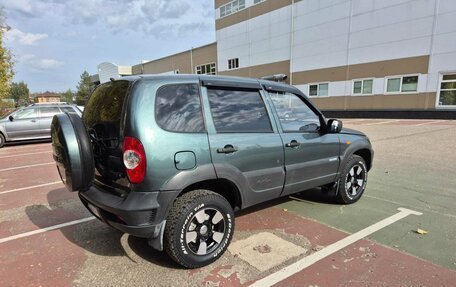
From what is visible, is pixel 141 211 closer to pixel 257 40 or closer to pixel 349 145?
pixel 349 145

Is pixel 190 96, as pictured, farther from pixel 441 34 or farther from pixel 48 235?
pixel 441 34

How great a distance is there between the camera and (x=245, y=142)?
315 cm

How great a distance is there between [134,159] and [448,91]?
20.9m

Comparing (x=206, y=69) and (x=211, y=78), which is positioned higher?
(x=206, y=69)

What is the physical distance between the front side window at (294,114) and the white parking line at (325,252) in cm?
141

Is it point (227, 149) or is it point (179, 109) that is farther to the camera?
point (227, 149)

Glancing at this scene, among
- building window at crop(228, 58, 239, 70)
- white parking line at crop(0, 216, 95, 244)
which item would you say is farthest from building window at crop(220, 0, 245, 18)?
white parking line at crop(0, 216, 95, 244)

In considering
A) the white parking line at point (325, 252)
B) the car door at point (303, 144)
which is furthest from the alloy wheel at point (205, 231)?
the car door at point (303, 144)

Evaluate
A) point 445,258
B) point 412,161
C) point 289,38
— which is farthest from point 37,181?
point 289,38

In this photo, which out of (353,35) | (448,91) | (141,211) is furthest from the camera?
(353,35)

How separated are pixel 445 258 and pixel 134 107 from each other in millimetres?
3417

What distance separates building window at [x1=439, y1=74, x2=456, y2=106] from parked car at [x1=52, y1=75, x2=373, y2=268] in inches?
740

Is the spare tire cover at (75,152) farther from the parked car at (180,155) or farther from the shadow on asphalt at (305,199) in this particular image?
the shadow on asphalt at (305,199)

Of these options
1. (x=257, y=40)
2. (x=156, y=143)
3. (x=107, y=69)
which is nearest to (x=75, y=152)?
(x=156, y=143)
